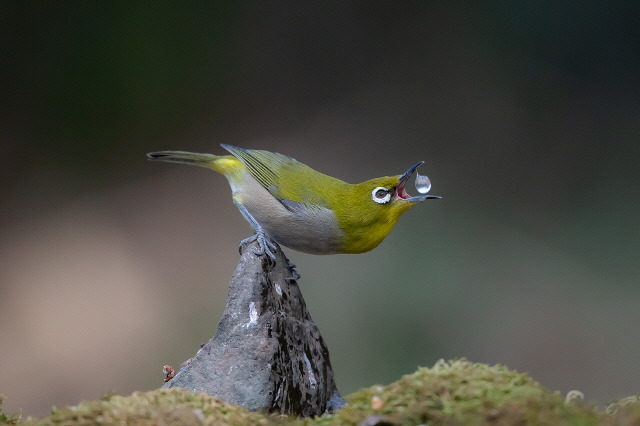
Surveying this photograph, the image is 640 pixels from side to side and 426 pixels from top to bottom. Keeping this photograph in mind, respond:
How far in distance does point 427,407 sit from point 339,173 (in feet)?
22.7

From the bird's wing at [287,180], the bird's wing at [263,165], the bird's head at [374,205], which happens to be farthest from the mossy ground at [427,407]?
the bird's wing at [263,165]

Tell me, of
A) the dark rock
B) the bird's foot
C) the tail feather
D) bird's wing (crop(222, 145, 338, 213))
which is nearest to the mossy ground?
the dark rock

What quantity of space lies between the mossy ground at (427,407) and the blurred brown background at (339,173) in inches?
184

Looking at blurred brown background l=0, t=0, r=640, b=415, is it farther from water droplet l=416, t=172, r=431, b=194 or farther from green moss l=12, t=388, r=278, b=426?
green moss l=12, t=388, r=278, b=426

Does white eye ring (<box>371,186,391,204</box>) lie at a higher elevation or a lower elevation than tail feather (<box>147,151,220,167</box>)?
lower

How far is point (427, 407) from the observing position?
2.25m

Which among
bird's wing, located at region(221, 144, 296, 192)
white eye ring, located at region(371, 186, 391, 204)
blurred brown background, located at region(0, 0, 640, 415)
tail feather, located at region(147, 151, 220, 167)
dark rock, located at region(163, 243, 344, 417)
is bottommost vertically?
dark rock, located at region(163, 243, 344, 417)

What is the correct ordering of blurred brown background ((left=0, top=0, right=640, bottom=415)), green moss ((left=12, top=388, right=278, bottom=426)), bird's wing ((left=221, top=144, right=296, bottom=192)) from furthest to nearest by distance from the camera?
blurred brown background ((left=0, top=0, right=640, bottom=415)), bird's wing ((left=221, top=144, right=296, bottom=192)), green moss ((left=12, top=388, right=278, bottom=426))

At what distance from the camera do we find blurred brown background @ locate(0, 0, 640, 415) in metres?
7.72

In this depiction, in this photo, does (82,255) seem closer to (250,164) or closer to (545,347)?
(250,164)

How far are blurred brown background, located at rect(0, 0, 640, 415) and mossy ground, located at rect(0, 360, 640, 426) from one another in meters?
4.68

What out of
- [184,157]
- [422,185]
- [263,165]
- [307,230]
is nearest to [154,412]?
[307,230]

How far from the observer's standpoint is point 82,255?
8.70m

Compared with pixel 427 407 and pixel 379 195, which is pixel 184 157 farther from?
pixel 427 407
